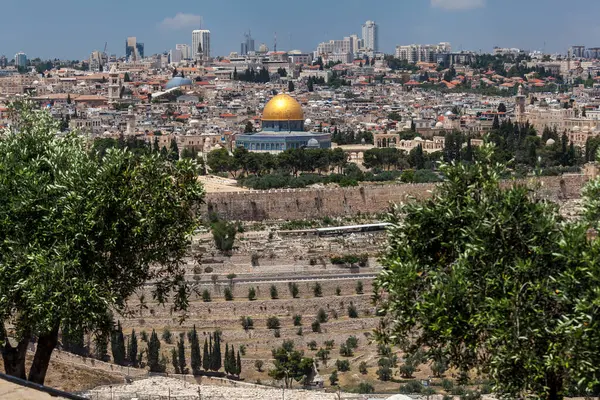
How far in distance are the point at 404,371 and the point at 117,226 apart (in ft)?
35.0

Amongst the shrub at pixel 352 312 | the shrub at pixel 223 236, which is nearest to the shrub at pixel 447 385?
the shrub at pixel 352 312

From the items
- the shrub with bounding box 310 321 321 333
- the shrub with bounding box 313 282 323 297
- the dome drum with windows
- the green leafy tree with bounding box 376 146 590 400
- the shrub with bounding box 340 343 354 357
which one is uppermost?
the green leafy tree with bounding box 376 146 590 400

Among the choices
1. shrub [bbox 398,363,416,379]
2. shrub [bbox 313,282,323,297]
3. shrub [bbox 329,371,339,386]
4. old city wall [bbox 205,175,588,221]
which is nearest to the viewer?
shrub [bbox 329,371,339,386]

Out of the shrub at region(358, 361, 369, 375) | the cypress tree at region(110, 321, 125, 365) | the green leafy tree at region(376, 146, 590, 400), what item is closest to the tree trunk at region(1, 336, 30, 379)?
the green leafy tree at region(376, 146, 590, 400)

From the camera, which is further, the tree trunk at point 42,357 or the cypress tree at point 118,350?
the cypress tree at point 118,350

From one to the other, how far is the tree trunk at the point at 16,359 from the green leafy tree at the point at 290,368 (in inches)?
344

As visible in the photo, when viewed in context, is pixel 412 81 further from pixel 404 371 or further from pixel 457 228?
pixel 457 228

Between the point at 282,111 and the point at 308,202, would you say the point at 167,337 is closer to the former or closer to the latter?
the point at 308,202

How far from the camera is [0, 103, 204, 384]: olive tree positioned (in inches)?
511

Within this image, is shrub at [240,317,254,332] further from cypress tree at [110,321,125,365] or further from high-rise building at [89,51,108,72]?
high-rise building at [89,51,108,72]

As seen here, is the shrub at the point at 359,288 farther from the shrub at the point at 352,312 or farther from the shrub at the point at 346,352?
the shrub at the point at 346,352


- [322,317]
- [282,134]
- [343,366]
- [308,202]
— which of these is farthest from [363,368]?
[282,134]

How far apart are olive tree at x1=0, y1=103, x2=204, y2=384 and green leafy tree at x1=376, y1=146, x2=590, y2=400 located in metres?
2.62

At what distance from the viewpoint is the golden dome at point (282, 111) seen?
6031cm
